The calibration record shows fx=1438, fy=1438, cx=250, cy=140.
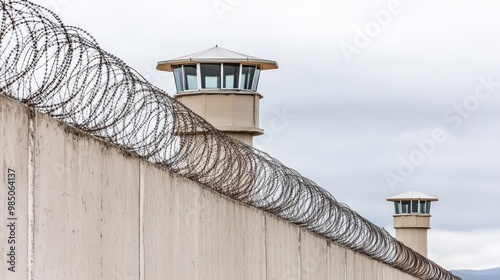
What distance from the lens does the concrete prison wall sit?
25.8 feet

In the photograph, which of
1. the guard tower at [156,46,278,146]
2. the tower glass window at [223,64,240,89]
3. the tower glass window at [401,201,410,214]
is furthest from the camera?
the tower glass window at [401,201,410,214]

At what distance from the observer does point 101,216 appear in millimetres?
9367

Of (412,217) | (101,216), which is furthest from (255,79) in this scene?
(412,217)

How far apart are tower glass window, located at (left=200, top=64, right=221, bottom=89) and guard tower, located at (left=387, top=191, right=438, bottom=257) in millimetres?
25293

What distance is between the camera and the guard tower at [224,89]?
59.1ft

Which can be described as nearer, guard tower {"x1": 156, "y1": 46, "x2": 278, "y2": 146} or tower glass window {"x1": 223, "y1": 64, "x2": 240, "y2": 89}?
guard tower {"x1": 156, "y1": 46, "x2": 278, "y2": 146}

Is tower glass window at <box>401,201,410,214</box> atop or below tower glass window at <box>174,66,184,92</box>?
atop

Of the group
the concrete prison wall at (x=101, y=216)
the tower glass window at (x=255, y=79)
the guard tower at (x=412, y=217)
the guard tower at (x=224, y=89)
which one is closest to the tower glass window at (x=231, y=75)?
the guard tower at (x=224, y=89)

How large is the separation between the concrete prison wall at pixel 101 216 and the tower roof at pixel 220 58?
412cm

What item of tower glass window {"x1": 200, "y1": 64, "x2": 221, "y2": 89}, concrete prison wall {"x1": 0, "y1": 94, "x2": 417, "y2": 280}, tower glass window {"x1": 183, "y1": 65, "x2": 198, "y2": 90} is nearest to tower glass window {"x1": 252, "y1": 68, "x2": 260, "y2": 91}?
tower glass window {"x1": 200, "y1": 64, "x2": 221, "y2": 89}

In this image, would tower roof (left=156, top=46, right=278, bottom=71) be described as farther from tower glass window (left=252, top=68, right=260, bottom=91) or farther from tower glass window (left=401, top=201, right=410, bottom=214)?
tower glass window (left=401, top=201, right=410, bottom=214)

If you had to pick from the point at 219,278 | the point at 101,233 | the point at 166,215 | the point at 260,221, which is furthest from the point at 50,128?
the point at 260,221

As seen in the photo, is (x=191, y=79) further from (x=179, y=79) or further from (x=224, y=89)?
(x=224, y=89)

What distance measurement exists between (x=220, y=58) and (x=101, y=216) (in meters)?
9.27
